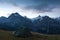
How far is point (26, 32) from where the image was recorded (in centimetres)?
5294

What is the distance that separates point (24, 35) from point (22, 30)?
2280 millimetres

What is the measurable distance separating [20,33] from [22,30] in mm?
1508

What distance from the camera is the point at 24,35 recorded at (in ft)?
170

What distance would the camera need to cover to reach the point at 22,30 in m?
53.1

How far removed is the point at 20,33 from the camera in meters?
52.2

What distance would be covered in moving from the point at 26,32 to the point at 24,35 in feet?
5.41

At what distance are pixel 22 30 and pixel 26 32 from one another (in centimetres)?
163

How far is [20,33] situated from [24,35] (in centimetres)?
165

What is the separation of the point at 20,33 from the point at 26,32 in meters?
2.26
